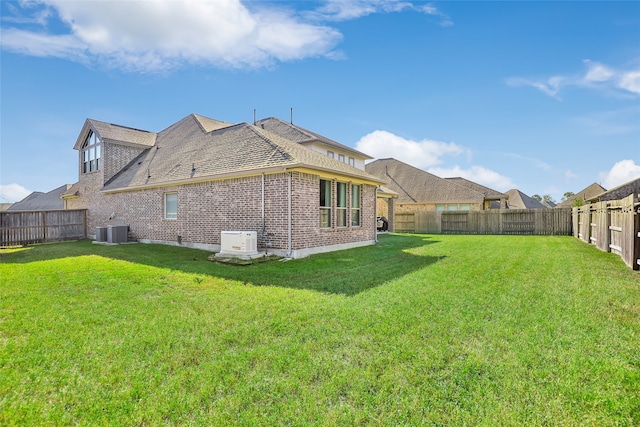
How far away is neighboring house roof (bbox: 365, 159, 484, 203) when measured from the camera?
92.4 ft

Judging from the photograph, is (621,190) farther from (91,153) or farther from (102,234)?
(91,153)

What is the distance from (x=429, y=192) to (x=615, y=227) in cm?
1935

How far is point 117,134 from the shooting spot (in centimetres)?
1966

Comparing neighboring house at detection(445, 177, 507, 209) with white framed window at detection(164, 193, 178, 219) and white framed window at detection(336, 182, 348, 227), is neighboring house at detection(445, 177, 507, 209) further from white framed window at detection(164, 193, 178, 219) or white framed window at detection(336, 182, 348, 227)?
white framed window at detection(164, 193, 178, 219)

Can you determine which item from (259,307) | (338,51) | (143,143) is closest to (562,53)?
(338,51)

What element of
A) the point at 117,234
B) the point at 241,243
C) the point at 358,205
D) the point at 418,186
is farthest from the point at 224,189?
the point at 418,186

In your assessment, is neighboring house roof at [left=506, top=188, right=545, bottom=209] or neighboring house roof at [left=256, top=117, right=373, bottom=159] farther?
neighboring house roof at [left=506, top=188, right=545, bottom=209]

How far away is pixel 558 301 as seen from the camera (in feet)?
17.3

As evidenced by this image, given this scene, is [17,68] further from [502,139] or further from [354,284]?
[502,139]

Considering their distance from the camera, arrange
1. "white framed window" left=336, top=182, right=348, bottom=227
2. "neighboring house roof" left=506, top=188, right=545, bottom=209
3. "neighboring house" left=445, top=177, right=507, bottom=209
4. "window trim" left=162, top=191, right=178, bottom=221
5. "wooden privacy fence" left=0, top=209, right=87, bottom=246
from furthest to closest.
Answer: "neighboring house roof" left=506, top=188, right=545, bottom=209 < "neighboring house" left=445, top=177, right=507, bottom=209 < "wooden privacy fence" left=0, top=209, right=87, bottom=246 < "window trim" left=162, top=191, right=178, bottom=221 < "white framed window" left=336, top=182, right=348, bottom=227

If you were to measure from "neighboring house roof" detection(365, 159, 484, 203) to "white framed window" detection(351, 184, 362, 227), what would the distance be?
55.4ft

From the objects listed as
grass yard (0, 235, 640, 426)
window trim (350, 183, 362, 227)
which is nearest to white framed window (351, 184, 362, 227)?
window trim (350, 183, 362, 227)

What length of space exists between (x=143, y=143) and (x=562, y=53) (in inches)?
850

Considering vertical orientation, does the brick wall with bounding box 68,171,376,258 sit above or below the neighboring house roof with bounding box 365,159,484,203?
below
